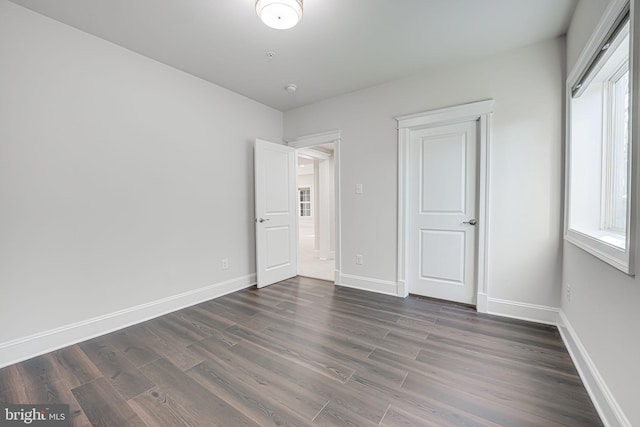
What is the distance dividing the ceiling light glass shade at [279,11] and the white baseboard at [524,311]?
3020 mm

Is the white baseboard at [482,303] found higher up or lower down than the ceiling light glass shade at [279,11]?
lower down

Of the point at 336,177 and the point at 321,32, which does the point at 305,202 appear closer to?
the point at 336,177

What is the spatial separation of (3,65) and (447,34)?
3.37m

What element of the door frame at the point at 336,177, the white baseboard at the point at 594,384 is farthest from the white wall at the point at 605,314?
the door frame at the point at 336,177

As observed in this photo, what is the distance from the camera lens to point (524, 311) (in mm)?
2527

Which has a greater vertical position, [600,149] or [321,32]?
[321,32]

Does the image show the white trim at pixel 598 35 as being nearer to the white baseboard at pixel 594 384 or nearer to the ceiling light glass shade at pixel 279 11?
the ceiling light glass shade at pixel 279 11

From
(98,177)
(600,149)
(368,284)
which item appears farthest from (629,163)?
(98,177)

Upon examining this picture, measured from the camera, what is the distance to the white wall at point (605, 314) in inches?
45.6

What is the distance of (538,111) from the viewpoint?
2418mm

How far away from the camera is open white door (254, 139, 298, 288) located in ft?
11.8

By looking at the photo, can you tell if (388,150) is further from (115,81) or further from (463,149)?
(115,81)

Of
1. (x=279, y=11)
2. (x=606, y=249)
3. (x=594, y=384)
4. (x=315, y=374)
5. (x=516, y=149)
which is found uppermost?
(x=279, y=11)

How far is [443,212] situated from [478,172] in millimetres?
536
